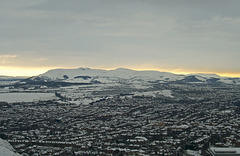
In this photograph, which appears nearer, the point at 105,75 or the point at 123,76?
the point at 123,76

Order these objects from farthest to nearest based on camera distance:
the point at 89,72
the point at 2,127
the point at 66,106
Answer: the point at 89,72, the point at 66,106, the point at 2,127

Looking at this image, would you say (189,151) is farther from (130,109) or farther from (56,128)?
(130,109)

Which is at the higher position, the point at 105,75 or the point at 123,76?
the point at 105,75

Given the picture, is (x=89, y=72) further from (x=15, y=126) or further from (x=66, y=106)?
(x=15, y=126)

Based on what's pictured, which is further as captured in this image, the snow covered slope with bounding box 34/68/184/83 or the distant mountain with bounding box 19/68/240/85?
the snow covered slope with bounding box 34/68/184/83

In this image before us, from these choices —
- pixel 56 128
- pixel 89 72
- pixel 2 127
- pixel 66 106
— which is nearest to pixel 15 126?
pixel 2 127

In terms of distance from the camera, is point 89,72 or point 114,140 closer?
point 114,140

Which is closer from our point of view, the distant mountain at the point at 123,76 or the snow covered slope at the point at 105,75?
the distant mountain at the point at 123,76

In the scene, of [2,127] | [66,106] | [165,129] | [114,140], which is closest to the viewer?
[114,140]

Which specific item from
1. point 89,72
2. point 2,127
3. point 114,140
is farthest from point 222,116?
point 89,72
